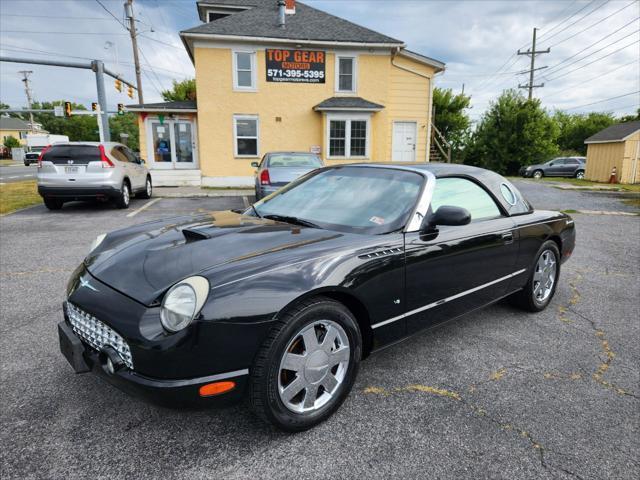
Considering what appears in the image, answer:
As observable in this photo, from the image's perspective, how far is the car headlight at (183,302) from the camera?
5.88ft

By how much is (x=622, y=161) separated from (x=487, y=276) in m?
24.4

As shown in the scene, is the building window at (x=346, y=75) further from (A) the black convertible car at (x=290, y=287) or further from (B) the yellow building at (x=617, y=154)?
(B) the yellow building at (x=617, y=154)

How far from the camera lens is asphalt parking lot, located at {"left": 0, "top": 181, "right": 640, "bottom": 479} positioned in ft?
6.30

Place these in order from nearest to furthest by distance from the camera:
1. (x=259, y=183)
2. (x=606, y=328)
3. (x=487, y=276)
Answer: (x=487, y=276) → (x=606, y=328) → (x=259, y=183)

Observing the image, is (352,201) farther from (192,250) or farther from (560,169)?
(560,169)

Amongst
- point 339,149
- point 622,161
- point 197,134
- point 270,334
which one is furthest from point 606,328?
point 622,161

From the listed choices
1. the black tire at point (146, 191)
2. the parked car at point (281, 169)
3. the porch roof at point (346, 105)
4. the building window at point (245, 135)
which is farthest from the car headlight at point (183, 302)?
the building window at point (245, 135)

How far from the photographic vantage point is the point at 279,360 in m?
1.96

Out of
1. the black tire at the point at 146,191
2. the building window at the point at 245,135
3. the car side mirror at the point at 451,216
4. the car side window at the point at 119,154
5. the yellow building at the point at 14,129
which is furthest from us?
the yellow building at the point at 14,129

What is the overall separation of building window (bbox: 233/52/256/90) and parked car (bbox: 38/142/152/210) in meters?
7.78

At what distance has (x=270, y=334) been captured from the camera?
192cm

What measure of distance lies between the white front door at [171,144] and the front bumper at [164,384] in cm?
1622

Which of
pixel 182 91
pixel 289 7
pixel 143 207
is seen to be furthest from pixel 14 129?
pixel 143 207

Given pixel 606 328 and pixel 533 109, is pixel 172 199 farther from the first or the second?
pixel 533 109
